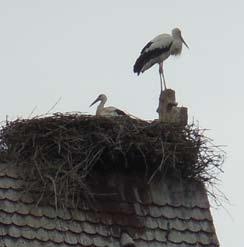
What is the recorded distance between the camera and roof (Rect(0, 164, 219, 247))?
26.8ft

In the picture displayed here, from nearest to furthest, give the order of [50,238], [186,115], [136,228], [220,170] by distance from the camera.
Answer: [50,238], [136,228], [220,170], [186,115]

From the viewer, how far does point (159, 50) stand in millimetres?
15453

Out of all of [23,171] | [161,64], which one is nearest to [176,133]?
[23,171]

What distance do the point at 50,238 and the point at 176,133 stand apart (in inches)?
91.5

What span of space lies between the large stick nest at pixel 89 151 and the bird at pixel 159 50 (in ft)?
16.5

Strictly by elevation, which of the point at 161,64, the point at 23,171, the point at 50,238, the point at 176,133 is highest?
the point at 161,64

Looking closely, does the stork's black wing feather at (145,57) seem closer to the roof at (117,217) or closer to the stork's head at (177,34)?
the stork's head at (177,34)

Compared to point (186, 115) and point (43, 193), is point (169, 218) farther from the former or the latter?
point (186, 115)

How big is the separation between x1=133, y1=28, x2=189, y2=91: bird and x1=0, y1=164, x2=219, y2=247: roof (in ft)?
19.0

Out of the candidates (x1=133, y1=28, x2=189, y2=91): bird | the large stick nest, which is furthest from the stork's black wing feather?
the large stick nest

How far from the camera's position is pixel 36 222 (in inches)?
324

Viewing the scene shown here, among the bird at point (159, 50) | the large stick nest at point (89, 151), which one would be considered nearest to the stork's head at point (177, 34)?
the bird at point (159, 50)

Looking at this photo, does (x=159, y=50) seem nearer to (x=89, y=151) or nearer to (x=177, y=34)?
(x=177, y=34)

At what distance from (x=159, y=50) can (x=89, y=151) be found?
6.45 metres
